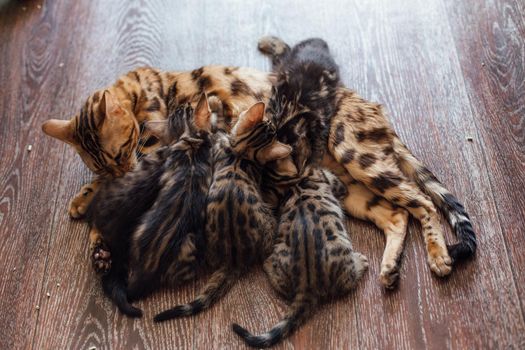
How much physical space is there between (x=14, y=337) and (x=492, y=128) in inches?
84.0

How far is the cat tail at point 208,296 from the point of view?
2346mm

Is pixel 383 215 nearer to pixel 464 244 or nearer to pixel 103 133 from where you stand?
pixel 464 244

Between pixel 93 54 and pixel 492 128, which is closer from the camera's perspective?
pixel 492 128

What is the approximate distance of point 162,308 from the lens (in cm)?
239

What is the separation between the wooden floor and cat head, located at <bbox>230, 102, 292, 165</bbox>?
462 mm

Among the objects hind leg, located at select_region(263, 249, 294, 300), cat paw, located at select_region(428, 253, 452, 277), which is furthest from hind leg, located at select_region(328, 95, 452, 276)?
hind leg, located at select_region(263, 249, 294, 300)

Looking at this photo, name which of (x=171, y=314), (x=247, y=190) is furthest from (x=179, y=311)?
(x=247, y=190)

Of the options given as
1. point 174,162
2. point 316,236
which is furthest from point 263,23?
point 316,236

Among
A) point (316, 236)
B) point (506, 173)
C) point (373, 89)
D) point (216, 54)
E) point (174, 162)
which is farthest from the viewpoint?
point (216, 54)

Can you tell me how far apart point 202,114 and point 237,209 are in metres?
0.47

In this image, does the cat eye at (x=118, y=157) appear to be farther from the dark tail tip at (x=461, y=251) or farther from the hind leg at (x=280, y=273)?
the dark tail tip at (x=461, y=251)

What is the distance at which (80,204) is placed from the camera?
267 cm

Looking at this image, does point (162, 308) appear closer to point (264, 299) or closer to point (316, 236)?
point (264, 299)

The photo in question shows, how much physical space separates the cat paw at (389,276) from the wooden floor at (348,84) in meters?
0.03
